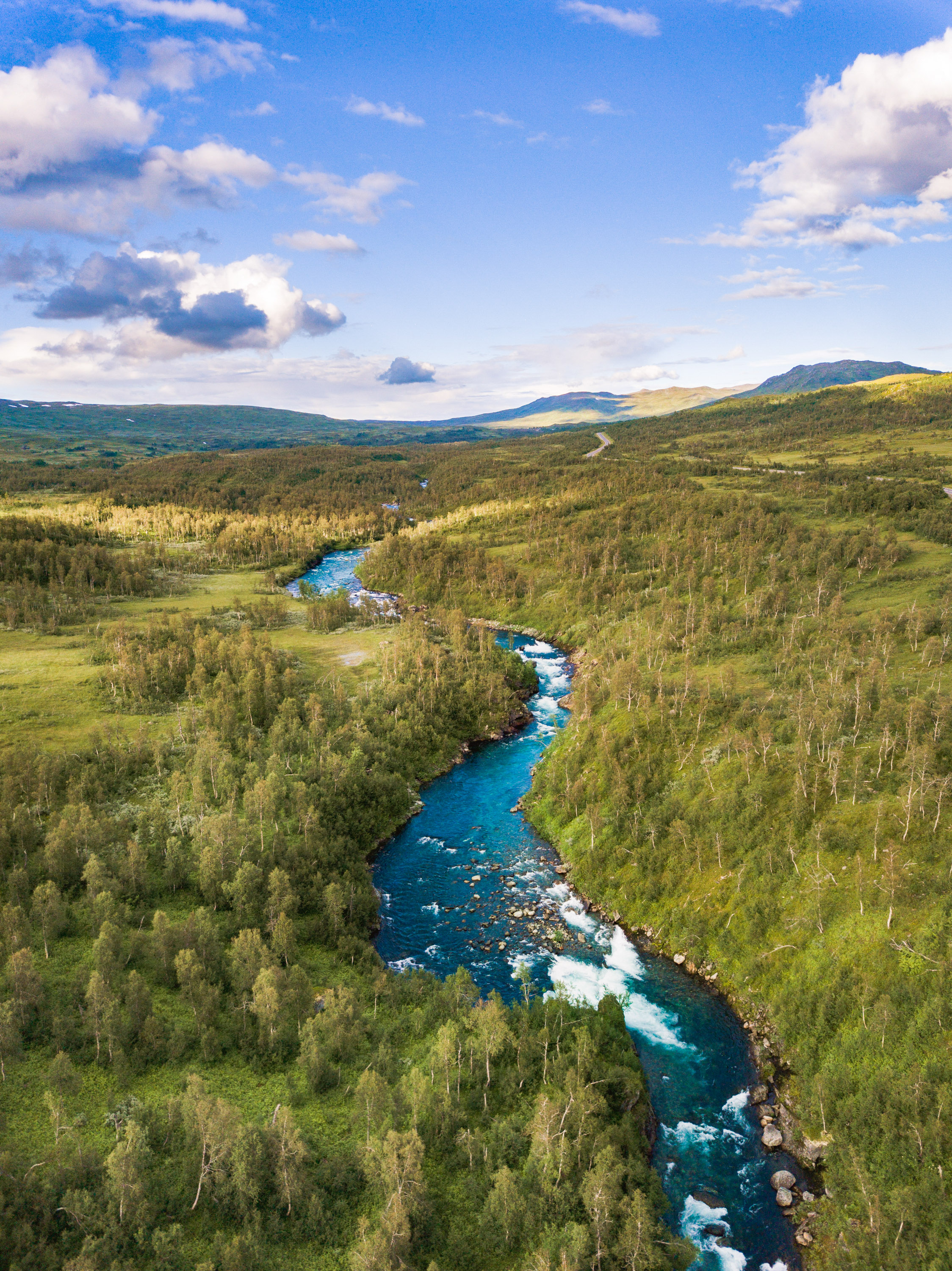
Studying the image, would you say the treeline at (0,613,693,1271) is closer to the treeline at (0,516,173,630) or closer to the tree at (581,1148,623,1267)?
the tree at (581,1148,623,1267)

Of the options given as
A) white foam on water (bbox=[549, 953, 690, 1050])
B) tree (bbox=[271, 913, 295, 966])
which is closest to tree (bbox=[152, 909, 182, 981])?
tree (bbox=[271, 913, 295, 966])

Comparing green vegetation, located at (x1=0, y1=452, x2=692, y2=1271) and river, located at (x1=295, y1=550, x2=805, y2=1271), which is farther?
river, located at (x1=295, y1=550, x2=805, y2=1271)

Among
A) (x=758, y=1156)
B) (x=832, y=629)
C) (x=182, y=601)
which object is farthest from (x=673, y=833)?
(x=182, y=601)

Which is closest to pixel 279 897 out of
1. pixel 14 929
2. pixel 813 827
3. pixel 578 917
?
pixel 14 929

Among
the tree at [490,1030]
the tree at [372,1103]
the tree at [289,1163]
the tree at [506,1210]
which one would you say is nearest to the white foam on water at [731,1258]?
the tree at [506,1210]

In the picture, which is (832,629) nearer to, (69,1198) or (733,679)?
(733,679)

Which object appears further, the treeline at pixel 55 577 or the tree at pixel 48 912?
the treeline at pixel 55 577

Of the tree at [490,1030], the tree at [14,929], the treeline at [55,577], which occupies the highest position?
the treeline at [55,577]

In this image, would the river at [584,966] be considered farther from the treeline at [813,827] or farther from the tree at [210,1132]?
the tree at [210,1132]
